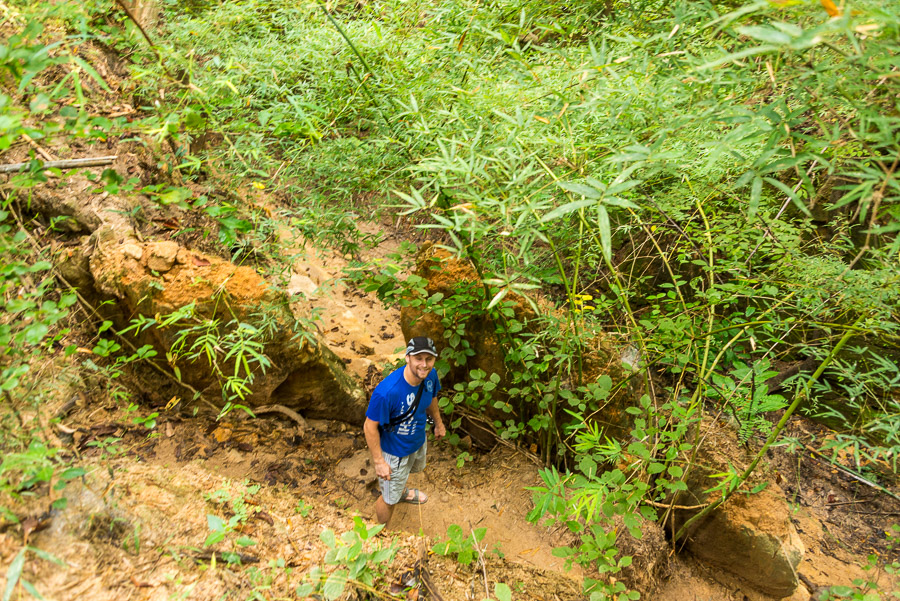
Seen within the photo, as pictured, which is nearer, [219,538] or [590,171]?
[219,538]

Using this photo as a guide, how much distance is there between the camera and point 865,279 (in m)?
2.23

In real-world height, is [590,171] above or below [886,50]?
below

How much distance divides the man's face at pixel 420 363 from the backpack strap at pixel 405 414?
0.56 ft

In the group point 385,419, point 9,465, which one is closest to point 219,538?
point 9,465

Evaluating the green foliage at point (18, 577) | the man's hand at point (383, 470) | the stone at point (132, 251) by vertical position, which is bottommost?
the man's hand at point (383, 470)

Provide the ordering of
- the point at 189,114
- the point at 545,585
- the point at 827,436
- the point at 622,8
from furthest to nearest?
Answer: the point at 827,436
the point at 622,8
the point at 545,585
the point at 189,114

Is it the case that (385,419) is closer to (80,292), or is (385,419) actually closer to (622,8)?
(80,292)

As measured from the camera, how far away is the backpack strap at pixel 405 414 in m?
2.88

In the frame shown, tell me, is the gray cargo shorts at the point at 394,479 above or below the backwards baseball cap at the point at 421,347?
below

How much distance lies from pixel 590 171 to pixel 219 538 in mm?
2208

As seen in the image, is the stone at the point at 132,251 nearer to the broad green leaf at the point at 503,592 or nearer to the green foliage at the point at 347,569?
the green foliage at the point at 347,569

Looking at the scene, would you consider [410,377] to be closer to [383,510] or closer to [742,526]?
[383,510]

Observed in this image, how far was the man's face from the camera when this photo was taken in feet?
9.05

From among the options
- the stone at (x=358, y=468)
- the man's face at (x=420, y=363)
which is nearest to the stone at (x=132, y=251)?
the man's face at (x=420, y=363)
